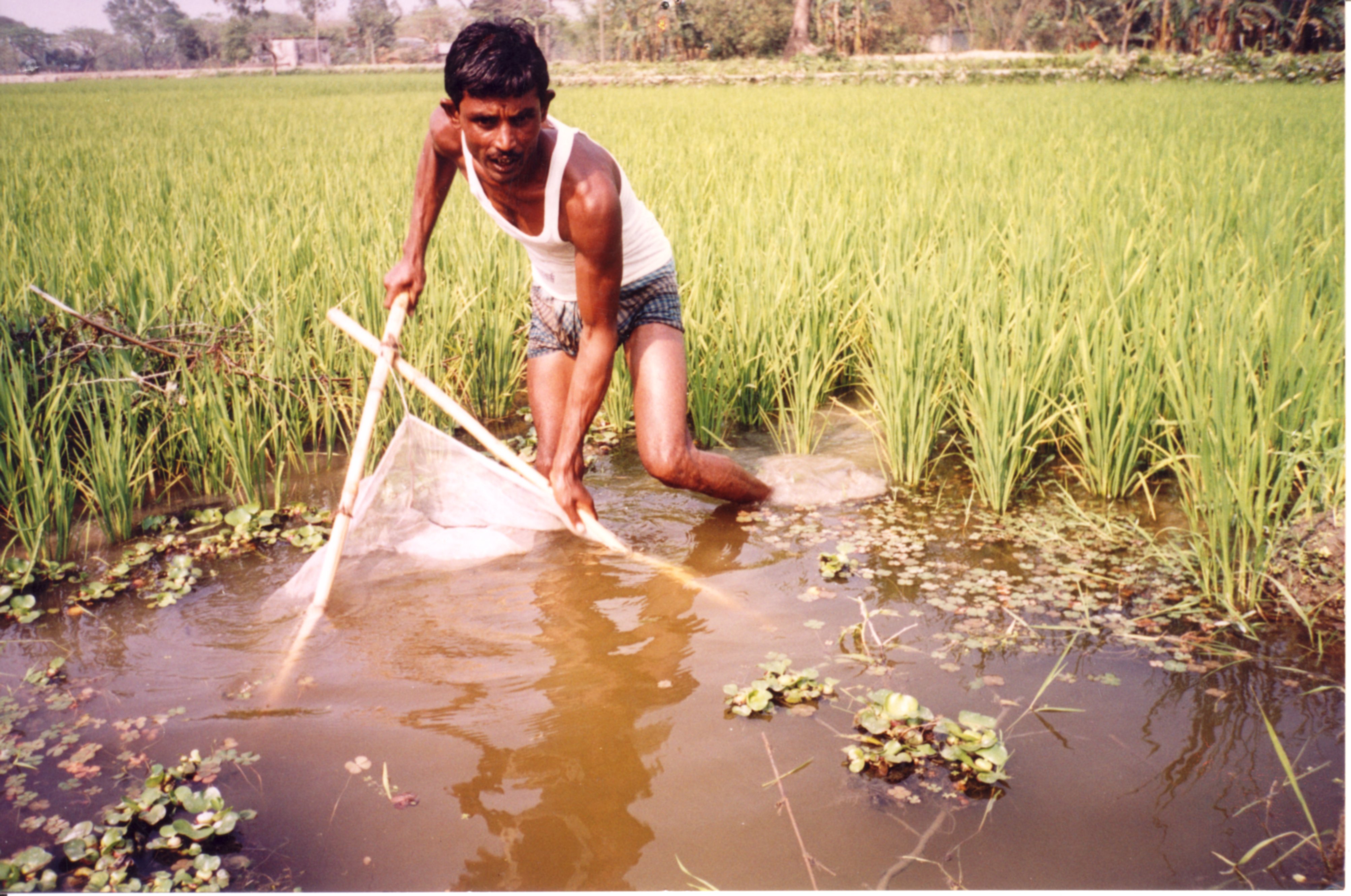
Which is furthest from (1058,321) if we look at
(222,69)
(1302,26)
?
(222,69)

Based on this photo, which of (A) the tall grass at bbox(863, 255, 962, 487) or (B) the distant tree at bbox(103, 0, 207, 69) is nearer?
(A) the tall grass at bbox(863, 255, 962, 487)

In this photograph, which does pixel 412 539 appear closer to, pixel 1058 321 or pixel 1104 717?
pixel 1104 717

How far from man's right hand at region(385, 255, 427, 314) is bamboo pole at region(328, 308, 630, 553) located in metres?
0.17

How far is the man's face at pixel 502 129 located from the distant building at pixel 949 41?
102ft

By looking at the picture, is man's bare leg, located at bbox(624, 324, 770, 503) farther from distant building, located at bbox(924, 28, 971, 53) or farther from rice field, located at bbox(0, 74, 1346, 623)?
distant building, located at bbox(924, 28, 971, 53)

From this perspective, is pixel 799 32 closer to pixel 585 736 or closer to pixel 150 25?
pixel 150 25

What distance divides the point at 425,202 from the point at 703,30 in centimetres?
1979

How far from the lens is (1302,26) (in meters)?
5.89

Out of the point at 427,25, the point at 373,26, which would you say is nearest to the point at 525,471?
the point at 373,26

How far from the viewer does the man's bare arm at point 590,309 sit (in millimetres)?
1864

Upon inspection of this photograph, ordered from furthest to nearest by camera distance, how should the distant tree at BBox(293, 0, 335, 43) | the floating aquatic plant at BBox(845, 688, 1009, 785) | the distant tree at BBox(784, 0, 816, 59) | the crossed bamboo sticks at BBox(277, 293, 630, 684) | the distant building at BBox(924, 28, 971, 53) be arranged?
the distant building at BBox(924, 28, 971, 53) → the distant tree at BBox(784, 0, 816, 59) → the distant tree at BBox(293, 0, 335, 43) → the crossed bamboo sticks at BBox(277, 293, 630, 684) → the floating aquatic plant at BBox(845, 688, 1009, 785)

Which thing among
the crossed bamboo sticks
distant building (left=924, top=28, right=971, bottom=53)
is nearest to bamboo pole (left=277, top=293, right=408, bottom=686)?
the crossed bamboo sticks

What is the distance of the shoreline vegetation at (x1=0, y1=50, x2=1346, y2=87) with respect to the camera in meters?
13.9

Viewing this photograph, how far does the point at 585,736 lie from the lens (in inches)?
62.0
